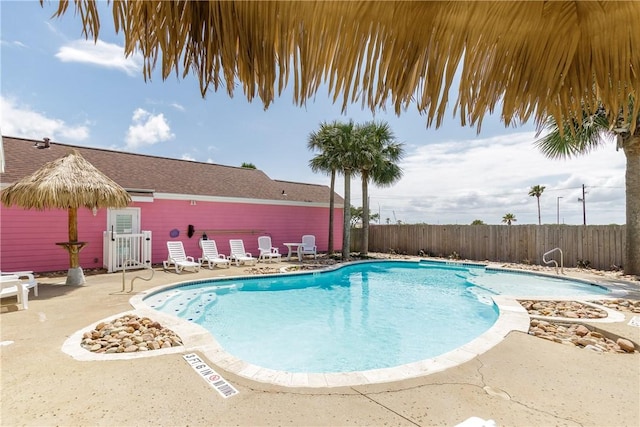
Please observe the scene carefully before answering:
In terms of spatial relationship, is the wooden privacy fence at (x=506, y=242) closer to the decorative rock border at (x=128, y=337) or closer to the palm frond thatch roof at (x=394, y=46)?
Answer: the palm frond thatch roof at (x=394, y=46)

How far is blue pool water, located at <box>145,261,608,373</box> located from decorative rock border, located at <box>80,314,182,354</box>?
1239 millimetres

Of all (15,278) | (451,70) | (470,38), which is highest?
(470,38)

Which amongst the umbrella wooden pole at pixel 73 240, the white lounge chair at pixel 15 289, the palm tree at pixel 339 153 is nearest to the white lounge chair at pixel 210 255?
the umbrella wooden pole at pixel 73 240

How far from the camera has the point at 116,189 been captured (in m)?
8.97

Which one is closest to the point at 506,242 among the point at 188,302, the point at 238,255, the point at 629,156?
the point at 629,156

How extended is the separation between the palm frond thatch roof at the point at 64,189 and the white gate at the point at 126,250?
100.0 inches

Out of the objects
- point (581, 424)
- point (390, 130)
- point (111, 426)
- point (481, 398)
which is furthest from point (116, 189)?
point (390, 130)

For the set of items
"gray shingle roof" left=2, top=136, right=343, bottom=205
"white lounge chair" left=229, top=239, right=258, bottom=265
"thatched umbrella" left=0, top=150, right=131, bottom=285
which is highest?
"gray shingle roof" left=2, top=136, right=343, bottom=205

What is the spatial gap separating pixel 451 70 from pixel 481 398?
3033 mm

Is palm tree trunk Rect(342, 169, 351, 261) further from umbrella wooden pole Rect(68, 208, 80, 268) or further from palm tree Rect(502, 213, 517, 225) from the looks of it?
palm tree Rect(502, 213, 517, 225)

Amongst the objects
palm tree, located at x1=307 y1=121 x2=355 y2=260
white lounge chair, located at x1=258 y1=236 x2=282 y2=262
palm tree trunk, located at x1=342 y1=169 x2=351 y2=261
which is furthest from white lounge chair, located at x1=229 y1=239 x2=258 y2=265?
palm tree, located at x1=307 y1=121 x2=355 y2=260

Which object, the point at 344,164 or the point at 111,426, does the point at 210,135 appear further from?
the point at 111,426

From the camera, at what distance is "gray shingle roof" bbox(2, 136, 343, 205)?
11242 mm

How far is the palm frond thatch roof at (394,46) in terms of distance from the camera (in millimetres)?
1339
